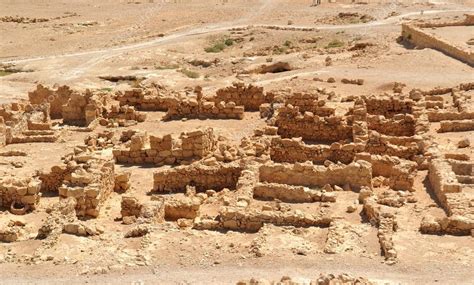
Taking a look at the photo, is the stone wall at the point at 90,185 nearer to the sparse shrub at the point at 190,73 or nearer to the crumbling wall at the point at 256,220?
the crumbling wall at the point at 256,220

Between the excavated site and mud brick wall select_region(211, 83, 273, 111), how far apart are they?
6 cm

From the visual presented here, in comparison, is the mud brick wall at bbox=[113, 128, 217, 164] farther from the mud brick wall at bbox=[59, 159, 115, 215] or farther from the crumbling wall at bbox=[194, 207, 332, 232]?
the crumbling wall at bbox=[194, 207, 332, 232]

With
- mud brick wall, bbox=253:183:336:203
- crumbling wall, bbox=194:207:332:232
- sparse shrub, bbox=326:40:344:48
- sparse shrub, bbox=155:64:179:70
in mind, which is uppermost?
sparse shrub, bbox=326:40:344:48

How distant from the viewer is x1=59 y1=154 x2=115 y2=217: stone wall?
18.0m

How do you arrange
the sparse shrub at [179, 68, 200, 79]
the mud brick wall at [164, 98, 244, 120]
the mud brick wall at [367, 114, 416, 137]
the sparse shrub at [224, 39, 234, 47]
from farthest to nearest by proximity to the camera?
the sparse shrub at [224, 39, 234, 47], the sparse shrub at [179, 68, 200, 79], the mud brick wall at [164, 98, 244, 120], the mud brick wall at [367, 114, 416, 137]

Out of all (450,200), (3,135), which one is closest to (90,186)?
(3,135)

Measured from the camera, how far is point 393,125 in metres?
24.9

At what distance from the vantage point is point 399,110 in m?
26.9

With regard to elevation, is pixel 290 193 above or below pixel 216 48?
above

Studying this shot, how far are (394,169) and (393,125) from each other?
523cm

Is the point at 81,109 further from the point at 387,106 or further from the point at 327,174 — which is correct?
the point at 327,174

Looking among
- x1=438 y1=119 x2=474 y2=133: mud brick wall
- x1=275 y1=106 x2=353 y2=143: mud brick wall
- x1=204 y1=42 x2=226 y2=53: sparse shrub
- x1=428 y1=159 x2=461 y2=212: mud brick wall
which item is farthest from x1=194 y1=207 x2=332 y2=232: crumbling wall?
x1=204 y1=42 x2=226 y2=53: sparse shrub

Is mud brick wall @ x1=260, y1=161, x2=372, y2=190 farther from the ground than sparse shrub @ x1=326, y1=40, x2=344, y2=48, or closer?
closer

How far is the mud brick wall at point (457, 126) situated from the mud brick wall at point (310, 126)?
10.6 ft
